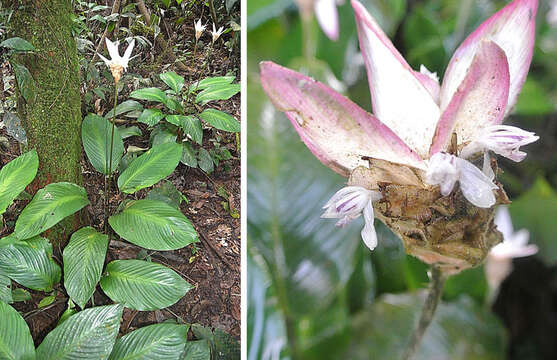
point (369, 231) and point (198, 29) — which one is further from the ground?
point (198, 29)

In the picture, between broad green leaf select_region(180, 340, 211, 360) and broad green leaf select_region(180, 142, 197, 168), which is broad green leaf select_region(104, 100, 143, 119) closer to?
broad green leaf select_region(180, 142, 197, 168)

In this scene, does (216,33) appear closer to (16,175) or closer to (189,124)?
(189,124)

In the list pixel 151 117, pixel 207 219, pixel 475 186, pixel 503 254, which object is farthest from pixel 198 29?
pixel 503 254

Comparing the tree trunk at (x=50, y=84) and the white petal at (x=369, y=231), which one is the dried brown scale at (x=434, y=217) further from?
the tree trunk at (x=50, y=84)

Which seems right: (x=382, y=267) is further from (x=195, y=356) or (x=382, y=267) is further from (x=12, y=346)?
(x=12, y=346)

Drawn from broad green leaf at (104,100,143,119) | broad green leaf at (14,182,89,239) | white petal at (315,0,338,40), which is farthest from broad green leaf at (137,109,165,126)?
white petal at (315,0,338,40)

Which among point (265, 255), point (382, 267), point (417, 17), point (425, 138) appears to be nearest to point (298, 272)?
point (265, 255)
